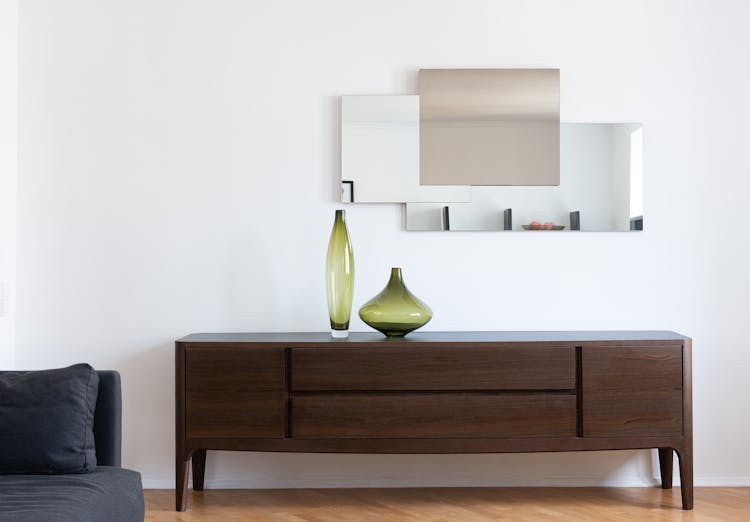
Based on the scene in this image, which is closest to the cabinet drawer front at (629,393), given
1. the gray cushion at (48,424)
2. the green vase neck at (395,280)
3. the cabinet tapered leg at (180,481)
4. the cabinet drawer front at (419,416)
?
the cabinet drawer front at (419,416)

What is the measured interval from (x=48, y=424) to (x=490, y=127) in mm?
Answer: 2288

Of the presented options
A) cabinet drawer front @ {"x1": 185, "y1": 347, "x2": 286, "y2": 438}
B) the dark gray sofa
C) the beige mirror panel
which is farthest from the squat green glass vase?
the dark gray sofa

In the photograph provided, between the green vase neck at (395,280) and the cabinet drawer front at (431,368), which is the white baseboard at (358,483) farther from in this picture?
the green vase neck at (395,280)

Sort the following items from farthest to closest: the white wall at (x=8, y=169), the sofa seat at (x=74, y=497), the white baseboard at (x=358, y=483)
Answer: the white baseboard at (x=358, y=483) < the white wall at (x=8, y=169) < the sofa seat at (x=74, y=497)

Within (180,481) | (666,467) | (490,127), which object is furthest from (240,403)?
(666,467)

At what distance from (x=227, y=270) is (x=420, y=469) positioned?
130cm

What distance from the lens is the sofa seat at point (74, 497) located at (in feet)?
6.48

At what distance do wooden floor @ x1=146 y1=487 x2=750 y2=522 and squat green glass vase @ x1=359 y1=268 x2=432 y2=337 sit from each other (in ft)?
2.44

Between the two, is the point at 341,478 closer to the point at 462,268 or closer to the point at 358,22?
the point at 462,268

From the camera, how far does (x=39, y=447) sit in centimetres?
233

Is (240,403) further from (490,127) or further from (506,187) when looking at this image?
(490,127)

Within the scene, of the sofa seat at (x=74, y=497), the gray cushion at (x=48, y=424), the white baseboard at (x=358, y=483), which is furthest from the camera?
the white baseboard at (x=358, y=483)

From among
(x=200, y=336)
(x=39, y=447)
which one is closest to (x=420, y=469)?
(x=200, y=336)

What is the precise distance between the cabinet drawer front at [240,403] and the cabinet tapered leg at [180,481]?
134 millimetres
